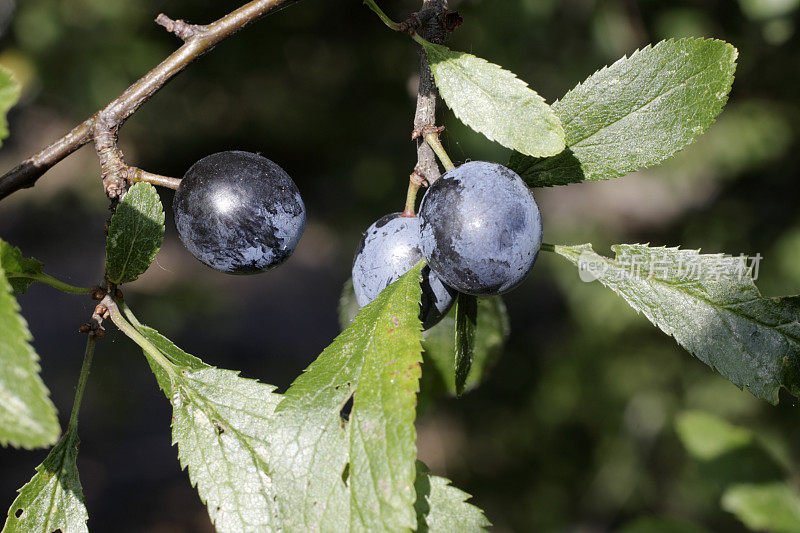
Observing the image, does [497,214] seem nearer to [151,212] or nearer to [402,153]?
[151,212]

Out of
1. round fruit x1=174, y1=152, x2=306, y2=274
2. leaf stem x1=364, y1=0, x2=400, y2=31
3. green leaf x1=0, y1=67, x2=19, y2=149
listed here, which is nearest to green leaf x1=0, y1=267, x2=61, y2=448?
green leaf x1=0, y1=67, x2=19, y2=149

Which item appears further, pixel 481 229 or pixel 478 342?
pixel 478 342

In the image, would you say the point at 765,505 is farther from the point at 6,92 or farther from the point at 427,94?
the point at 6,92

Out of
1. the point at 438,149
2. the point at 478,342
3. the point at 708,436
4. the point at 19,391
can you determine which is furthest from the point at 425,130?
the point at 708,436

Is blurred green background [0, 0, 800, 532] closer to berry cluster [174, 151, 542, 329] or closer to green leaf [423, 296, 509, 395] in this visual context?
berry cluster [174, 151, 542, 329]

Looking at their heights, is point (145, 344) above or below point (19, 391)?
above
